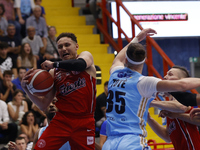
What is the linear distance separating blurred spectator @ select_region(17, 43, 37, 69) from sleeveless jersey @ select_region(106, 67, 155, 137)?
5288 millimetres

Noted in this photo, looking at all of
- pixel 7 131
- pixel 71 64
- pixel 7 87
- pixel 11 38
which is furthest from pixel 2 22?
pixel 71 64

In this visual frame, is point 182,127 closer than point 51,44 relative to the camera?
Yes

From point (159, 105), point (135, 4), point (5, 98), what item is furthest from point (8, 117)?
point (135, 4)

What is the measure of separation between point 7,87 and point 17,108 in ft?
2.14

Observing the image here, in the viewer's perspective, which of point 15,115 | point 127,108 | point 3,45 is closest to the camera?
point 127,108

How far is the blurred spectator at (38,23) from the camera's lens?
9445 mm

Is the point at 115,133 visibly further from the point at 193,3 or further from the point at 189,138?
the point at 193,3

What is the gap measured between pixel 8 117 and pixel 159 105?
13.6ft

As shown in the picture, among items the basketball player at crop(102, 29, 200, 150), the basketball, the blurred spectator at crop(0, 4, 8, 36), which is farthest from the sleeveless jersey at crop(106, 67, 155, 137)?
the blurred spectator at crop(0, 4, 8, 36)

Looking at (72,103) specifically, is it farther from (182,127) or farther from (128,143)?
(182,127)

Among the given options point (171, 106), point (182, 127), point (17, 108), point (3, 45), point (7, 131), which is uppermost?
point (3, 45)

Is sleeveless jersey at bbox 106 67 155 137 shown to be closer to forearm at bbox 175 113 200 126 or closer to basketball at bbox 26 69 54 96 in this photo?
forearm at bbox 175 113 200 126

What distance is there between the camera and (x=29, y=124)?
7109 millimetres

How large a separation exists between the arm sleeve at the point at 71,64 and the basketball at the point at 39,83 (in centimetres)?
25
